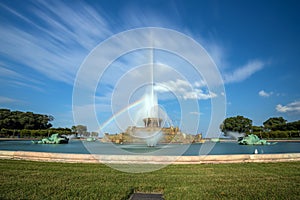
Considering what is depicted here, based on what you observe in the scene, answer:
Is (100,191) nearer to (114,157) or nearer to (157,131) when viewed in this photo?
(114,157)

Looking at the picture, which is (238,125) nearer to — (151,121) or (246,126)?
(246,126)

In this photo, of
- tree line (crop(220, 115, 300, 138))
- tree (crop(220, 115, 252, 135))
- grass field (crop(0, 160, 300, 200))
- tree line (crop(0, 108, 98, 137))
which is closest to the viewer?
Result: grass field (crop(0, 160, 300, 200))

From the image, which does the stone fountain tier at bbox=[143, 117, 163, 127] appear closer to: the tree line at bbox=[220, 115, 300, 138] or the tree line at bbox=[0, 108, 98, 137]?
the tree line at bbox=[0, 108, 98, 137]

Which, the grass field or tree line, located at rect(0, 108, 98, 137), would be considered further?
tree line, located at rect(0, 108, 98, 137)

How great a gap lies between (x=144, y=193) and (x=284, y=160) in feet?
32.1

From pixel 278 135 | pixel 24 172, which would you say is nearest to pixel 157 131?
pixel 24 172

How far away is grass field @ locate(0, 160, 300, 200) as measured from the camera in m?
5.79

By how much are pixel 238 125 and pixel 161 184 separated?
95405 millimetres

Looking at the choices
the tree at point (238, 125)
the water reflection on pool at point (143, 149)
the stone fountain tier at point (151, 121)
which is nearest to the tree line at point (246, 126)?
the tree at point (238, 125)

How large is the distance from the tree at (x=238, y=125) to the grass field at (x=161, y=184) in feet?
299

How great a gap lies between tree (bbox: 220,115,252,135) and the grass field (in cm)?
9108

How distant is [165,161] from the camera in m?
10.6

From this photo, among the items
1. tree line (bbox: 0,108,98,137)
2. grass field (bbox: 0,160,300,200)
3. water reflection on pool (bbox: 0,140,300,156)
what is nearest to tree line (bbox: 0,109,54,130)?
tree line (bbox: 0,108,98,137)

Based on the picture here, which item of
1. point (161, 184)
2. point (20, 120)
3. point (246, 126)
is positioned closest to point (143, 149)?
point (161, 184)
